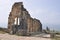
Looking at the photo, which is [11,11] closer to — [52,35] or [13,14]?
[13,14]

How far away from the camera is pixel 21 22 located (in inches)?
1251

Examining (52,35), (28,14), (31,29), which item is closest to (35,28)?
(31,29)

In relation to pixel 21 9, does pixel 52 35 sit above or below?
below

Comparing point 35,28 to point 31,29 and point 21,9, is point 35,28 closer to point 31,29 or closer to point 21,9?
point 31,29

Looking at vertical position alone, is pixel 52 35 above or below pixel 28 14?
below

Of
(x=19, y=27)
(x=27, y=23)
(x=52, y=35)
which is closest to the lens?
(x=52, y=35)

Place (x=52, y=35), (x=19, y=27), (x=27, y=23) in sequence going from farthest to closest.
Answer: (x=27, y=23) < (x=19, y=27) < (x=52, y=35)

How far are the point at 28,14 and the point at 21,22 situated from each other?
206 centimetres

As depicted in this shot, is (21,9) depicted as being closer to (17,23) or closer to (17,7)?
(17,7)

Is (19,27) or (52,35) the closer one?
(52,35)

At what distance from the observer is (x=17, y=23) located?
31.5m

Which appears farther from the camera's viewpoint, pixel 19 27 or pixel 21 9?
pixel 21 9

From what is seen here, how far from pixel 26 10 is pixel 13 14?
8.99 ft

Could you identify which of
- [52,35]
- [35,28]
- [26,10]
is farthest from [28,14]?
[52,35]
